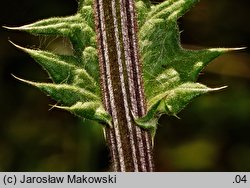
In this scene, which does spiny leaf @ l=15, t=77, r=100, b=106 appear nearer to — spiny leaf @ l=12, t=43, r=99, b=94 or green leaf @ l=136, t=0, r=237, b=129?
spiny leaf @ l=12, t=43, r=99, b=94

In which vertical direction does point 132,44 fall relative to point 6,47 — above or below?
below

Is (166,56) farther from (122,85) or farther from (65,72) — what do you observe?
(65,72)

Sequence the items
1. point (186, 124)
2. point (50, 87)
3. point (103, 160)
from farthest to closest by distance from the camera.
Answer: point (186, 124) < point (103, 160) < point (50, 87)

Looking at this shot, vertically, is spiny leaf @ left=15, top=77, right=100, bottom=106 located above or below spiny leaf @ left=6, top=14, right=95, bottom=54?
below

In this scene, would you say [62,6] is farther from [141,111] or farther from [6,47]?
[141,111]

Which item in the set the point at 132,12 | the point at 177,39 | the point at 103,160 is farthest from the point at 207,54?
the point at 103,160

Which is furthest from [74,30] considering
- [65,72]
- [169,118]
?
[169,118]

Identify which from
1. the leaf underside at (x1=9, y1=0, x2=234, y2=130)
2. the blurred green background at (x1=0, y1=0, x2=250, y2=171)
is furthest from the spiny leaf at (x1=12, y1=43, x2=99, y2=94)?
the blurred green background at (x1=0, y1=0, x2=250, y2=171)
